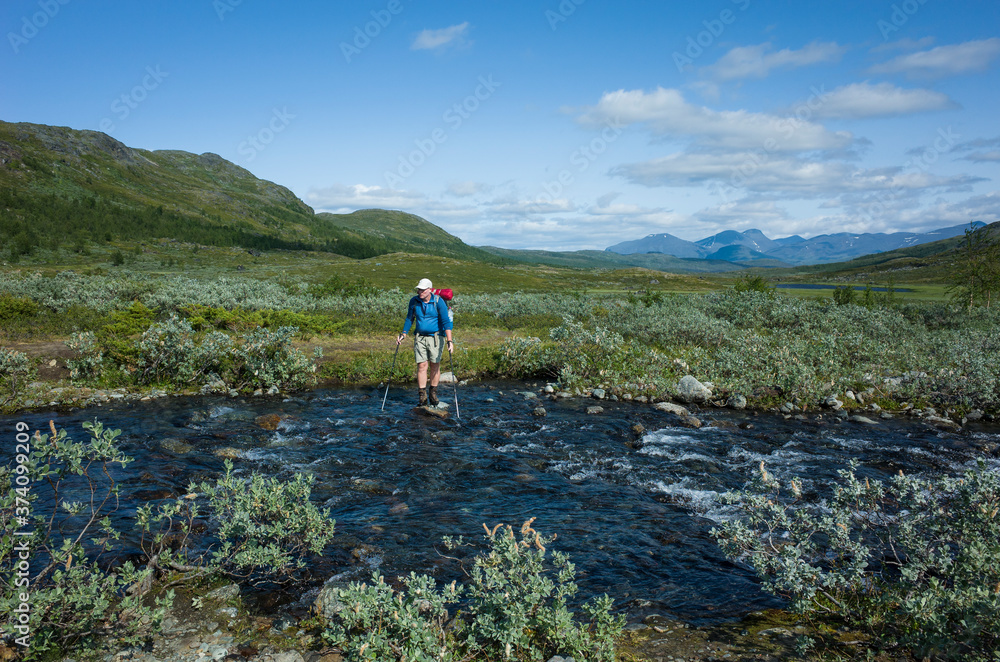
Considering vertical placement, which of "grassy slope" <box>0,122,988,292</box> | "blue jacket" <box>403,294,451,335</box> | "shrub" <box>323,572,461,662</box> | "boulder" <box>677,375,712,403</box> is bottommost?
"boulder" <box>677,375,712,403</box>

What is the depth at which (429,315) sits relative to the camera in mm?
15641

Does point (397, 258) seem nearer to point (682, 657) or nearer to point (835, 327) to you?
point (835, 327)

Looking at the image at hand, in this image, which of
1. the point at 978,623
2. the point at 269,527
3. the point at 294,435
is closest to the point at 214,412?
the point at 294,435

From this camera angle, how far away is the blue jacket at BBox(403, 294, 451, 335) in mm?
15516

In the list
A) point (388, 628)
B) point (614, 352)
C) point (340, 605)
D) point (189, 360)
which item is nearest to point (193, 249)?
point (189, 360)

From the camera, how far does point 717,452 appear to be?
1256 centimetres

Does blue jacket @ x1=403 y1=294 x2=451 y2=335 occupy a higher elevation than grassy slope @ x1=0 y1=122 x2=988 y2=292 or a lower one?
lower

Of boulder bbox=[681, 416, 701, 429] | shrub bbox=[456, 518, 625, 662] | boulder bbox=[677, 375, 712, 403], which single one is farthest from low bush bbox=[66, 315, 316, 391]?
shrub bbox=[456, 518, 625, 662]

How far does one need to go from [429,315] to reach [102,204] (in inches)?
5818

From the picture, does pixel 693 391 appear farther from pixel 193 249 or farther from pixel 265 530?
pixel 193 249

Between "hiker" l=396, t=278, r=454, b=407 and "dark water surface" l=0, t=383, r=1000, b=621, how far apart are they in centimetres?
142

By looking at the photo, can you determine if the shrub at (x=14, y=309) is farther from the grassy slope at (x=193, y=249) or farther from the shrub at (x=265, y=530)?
the grassy slope at (x=193, y=249)

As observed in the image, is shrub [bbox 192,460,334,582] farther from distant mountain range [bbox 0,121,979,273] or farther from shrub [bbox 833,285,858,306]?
distant mountain range [bbox 0,121,979,273]

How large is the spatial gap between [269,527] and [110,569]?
2.35 metres
